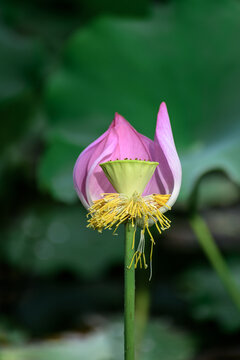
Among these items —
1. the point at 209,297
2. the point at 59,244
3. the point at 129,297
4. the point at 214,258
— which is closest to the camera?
the point at 129,297

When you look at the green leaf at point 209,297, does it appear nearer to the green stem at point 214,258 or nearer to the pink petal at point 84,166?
the green stem at point 214,258

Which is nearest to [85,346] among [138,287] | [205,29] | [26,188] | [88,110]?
[138,287]

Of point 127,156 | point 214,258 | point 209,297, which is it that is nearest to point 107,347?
point 214,258

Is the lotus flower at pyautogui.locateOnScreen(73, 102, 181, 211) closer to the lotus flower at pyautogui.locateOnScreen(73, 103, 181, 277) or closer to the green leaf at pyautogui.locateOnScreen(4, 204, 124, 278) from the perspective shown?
the lotus flower at pyautogui.locateOnScreen(73, 103, 181, 277)

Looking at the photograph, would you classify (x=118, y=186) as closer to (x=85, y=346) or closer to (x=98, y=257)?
(x=85, y=346)

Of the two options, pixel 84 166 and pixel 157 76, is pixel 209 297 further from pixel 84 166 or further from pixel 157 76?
pixel 84 166

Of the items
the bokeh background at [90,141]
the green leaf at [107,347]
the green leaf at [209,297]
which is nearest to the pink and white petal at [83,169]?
the bokeh background at [90,141]

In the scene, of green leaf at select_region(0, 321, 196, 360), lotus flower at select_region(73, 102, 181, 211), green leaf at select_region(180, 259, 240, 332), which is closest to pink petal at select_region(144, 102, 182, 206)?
lotus flower at select_region(73, 102, 181, 211)
